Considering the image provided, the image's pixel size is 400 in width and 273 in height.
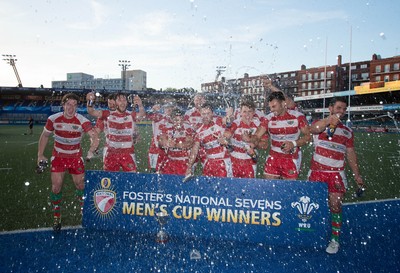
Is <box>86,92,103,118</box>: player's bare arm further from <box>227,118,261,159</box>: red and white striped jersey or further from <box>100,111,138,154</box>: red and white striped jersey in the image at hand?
<box>227,118,261,159</box>: red and white striped jersey

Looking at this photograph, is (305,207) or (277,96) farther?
(277,96)

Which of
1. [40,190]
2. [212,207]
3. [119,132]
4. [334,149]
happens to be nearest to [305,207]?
[334,149]

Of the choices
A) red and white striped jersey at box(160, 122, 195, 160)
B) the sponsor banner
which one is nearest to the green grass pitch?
the sponsor banner

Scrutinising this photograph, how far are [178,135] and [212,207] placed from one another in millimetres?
2074

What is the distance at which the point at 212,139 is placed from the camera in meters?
5.41

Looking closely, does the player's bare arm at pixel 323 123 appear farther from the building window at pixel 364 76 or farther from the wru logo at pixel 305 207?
the building window at pixel 364 76

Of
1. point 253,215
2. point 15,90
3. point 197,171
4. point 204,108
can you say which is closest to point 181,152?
point 204,108

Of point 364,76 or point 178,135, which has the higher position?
point 364,76

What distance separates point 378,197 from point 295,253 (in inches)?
170

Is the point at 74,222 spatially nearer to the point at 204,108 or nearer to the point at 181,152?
the point at 181,152

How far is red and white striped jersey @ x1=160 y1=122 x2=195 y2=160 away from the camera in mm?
6059

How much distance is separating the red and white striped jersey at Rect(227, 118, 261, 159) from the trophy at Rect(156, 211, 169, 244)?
166 cm

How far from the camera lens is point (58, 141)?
17.9ft

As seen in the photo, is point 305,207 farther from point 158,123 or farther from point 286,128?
point 158,123
